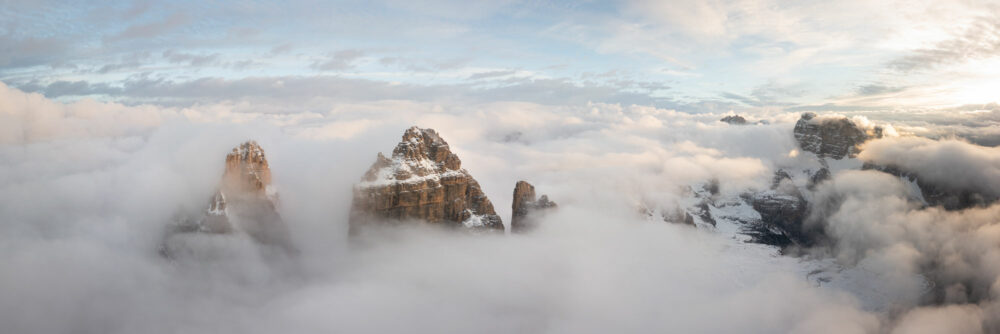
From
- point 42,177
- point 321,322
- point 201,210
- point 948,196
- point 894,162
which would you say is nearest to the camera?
point 321,322

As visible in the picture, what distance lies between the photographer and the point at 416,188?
10581cm

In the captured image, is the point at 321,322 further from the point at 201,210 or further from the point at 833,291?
the point at 833,291

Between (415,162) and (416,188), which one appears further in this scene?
(415,162)

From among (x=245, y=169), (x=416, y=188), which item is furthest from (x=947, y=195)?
(x=245, y=169)

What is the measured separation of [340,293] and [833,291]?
167m

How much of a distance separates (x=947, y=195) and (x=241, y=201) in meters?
232

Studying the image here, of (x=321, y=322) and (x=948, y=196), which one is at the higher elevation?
(x=948, y=196)

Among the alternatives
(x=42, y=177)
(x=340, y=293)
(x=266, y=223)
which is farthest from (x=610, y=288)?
(x=42, y=177)

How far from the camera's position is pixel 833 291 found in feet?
438

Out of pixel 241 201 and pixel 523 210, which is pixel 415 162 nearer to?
pixel 523 210

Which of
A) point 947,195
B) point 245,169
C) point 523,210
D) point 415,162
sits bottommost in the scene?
point 523,210

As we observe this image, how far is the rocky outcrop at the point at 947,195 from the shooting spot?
350 ft

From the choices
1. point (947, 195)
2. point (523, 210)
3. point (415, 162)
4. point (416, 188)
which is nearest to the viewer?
point (416, 188)

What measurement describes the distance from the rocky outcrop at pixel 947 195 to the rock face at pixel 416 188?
145m
